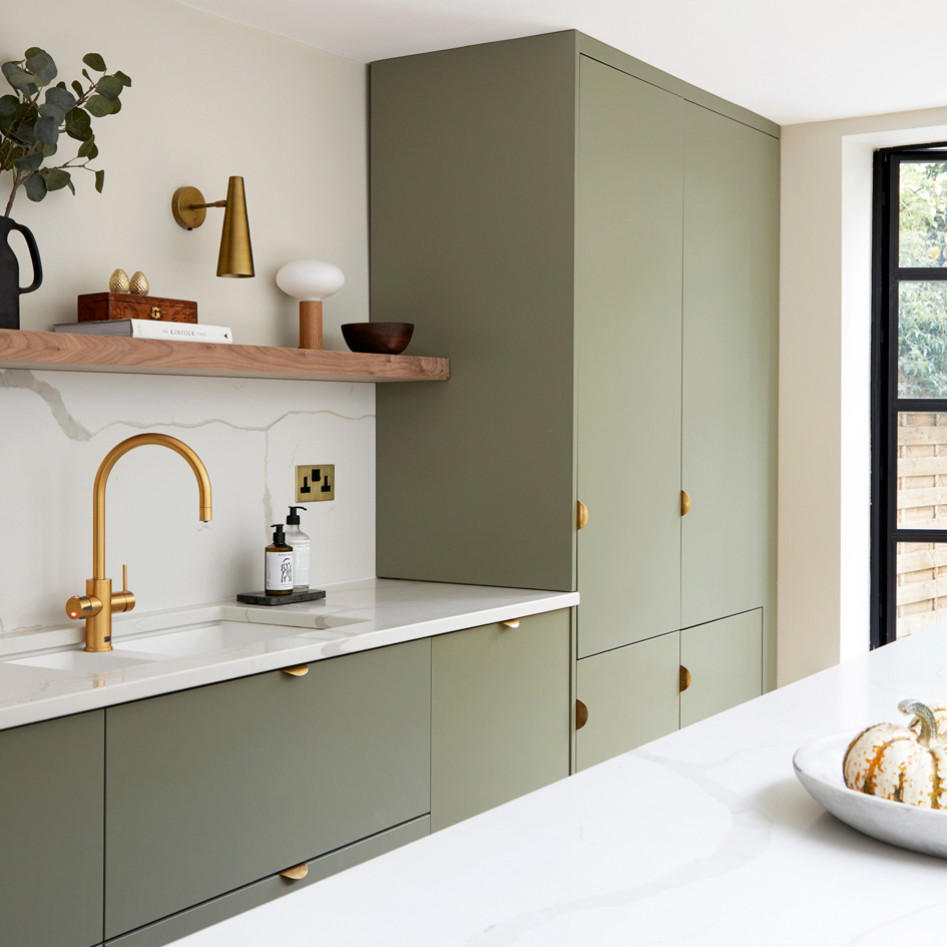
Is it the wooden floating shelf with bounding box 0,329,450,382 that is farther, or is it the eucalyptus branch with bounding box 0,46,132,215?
the eucalyptus branch with bounding box 0,46,132,215

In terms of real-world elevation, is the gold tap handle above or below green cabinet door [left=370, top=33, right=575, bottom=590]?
below

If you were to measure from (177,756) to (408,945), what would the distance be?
3.89ft

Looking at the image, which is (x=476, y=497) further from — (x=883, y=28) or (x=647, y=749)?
(x=647, y=749)

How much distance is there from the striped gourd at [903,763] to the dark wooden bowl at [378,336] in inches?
78.2

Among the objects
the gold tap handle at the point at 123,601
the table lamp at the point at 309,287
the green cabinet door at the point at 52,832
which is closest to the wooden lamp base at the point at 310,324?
the table lamp at the point at 309,287

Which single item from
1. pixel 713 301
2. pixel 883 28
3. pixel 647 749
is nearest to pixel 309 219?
pixel 713 301

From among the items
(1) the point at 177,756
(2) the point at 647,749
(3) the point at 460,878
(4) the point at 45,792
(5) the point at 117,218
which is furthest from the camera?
(5) the point at 117,218

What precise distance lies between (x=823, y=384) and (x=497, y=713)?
181 centimetres

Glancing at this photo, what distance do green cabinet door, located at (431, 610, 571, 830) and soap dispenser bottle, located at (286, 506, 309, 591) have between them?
42 centimetres

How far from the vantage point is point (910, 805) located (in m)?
0.96

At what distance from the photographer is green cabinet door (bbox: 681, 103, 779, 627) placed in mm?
3404

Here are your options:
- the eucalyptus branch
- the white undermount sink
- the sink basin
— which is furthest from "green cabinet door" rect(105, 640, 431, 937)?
the eucalyptus branch

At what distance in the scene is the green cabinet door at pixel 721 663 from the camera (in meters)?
3.43

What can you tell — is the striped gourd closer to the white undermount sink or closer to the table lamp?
the white undermount sink
